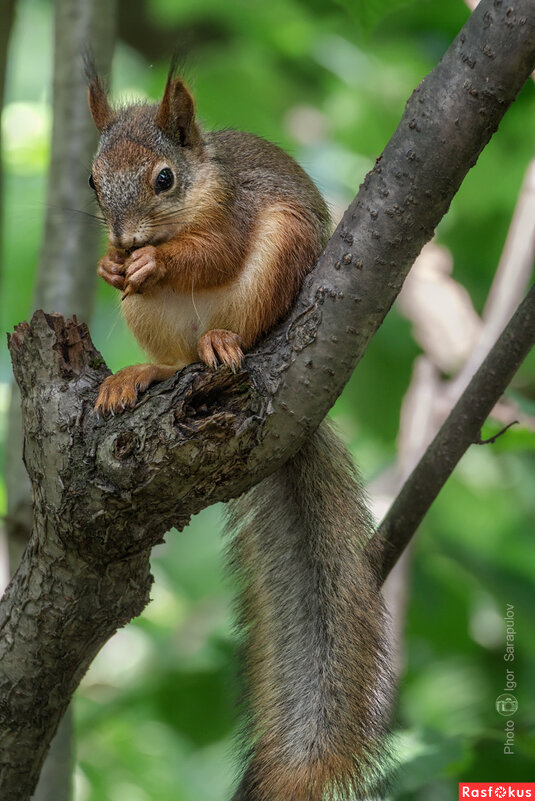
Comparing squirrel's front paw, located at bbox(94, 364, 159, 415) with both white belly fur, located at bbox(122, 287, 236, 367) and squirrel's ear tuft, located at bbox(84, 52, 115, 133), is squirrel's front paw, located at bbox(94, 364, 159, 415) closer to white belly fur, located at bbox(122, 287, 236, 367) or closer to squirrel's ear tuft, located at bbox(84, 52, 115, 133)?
white belly fur, located at bbox(122, 287, 236, 367)

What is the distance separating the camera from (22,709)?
183cm

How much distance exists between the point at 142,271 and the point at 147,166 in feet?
0.89

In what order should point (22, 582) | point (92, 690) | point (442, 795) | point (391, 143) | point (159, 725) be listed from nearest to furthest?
point (391, 143)
point (22, 582)
point (442, 795)
point (159, 725)
point (92, 690)

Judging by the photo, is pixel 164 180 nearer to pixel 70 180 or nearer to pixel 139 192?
pixel 139 192

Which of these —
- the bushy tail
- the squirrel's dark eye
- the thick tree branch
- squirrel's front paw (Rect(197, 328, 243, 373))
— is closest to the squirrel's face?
the squirrel's dark eye

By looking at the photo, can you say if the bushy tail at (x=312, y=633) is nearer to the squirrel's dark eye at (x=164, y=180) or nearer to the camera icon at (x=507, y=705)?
the squirrel's dark eye at (x=164, y=180)

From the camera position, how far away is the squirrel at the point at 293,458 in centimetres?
188

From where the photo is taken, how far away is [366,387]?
3426mm

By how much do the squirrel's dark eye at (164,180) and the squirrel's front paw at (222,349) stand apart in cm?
38

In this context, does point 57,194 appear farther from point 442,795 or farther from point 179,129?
point 442,795

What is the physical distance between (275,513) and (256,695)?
1.30 feet

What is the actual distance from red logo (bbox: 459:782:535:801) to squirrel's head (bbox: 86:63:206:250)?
162cm

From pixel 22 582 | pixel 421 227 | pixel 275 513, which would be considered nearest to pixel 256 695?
pixel 275 513

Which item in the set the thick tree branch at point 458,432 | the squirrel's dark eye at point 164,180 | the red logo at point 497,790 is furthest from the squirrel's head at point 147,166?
the red logo at point 497,790
